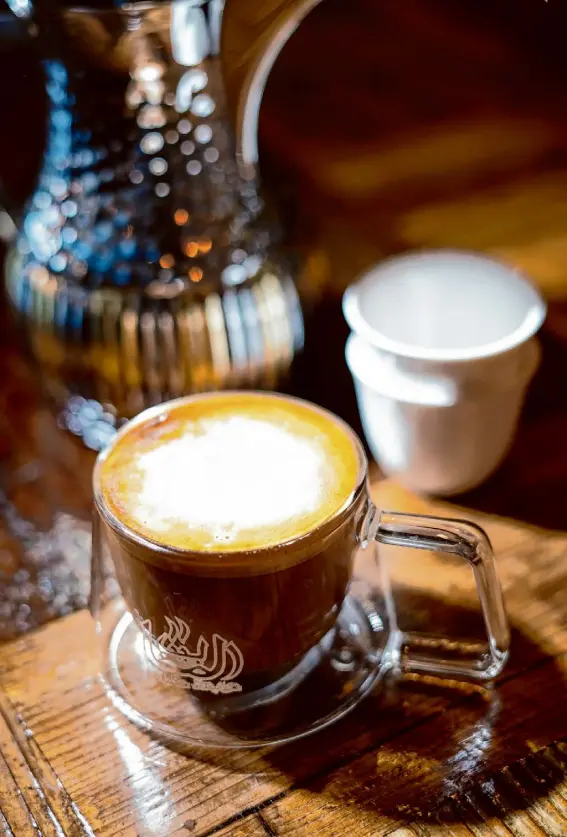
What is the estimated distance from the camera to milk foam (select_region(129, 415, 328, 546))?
455 millimetres

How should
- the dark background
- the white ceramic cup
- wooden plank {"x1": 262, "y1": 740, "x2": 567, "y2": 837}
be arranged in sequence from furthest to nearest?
the dark background
the white ceramic cup
wooden plank {"x1": 262, "y1": 740, "x2": 567, "y2": 837}

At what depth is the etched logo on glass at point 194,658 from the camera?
45 cm

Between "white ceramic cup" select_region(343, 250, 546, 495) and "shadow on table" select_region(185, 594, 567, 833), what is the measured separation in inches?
5.9

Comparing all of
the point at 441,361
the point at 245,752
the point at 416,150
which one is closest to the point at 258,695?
the point at 245,752

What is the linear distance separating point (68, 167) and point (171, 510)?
0.93ft

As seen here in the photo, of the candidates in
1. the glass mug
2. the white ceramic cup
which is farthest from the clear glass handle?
the white ceramic cup

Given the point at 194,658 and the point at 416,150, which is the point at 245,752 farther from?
the point at 416,150

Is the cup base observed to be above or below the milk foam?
below

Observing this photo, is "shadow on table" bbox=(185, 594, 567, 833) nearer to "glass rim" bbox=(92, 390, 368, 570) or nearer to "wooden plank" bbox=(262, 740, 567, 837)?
"wooden plank" bbox=(262, 740, 567, 837)

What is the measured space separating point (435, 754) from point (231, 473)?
17 centimetres

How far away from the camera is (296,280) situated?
69 cm

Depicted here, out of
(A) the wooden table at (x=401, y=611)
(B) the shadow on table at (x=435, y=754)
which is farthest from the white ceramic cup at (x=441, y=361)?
(B) the shadow on table at (x=435, y=754)

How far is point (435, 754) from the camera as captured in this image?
1.48 ft

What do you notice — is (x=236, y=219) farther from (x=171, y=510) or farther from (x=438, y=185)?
(x=438, y=185)
